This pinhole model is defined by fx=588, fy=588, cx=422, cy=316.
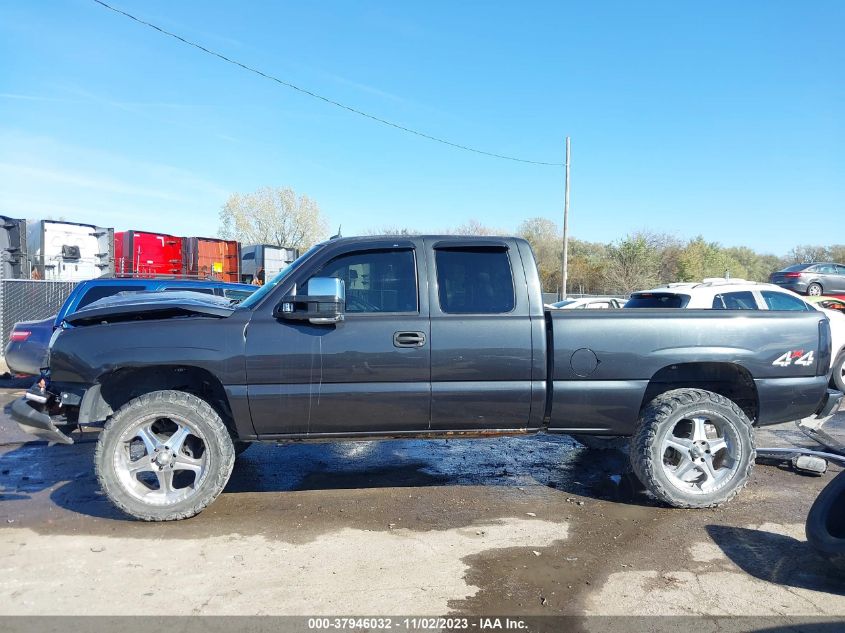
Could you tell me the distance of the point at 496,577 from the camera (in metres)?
3.41

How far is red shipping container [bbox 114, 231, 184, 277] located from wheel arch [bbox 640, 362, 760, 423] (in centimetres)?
1774

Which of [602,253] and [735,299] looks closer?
[735,299]

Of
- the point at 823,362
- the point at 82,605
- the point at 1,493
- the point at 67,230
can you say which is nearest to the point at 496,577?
the point at 82,605

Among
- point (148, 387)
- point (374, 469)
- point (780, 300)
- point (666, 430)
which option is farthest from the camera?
point (780, 300)

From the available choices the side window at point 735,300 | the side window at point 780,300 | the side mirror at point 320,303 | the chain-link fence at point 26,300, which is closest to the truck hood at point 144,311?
the side mirror at point 320,303

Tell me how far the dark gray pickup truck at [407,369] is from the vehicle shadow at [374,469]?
2.27 ft

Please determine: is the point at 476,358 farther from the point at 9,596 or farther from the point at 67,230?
the point at 67,230

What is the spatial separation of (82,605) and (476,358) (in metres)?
2.74

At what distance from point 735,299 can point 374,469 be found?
6.44 m

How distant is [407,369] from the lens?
13.7ft

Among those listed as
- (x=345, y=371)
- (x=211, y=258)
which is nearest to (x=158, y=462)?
(x=345, y=371)

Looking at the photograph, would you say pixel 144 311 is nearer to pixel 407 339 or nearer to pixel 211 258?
pixel 407 339

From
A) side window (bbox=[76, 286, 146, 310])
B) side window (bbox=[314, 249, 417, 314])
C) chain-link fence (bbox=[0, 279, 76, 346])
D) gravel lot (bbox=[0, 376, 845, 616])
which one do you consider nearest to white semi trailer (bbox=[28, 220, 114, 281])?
chain-link fence (bbox=[0, 279, 76, 346])

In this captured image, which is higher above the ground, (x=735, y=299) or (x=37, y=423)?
(x=735, y=299)
